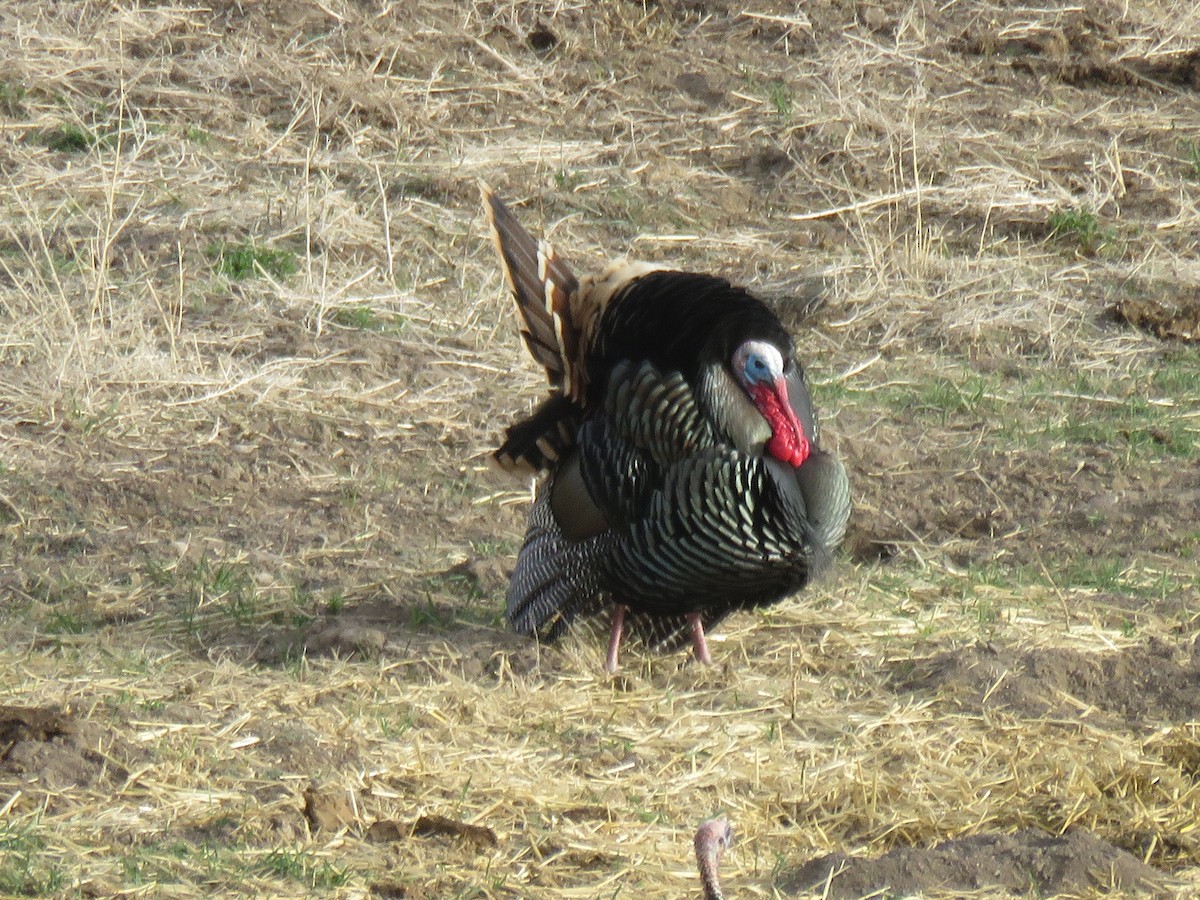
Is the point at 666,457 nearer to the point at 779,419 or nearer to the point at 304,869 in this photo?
the point at 779,419

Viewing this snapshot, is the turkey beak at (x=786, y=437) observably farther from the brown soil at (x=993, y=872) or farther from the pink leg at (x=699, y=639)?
the brown soil at (x=993, y=872)

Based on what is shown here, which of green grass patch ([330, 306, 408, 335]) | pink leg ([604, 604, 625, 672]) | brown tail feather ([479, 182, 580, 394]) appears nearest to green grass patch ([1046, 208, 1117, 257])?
green grass patch ([330, 306, 408, 335])

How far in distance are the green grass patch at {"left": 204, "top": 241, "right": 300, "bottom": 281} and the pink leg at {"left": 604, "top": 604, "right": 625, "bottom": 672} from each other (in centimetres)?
299

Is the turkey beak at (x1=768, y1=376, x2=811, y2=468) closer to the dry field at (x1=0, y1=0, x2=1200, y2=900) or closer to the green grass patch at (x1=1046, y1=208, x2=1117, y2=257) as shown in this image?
the dry field at (x1=0, y1=0, x2=1200, y2=900)

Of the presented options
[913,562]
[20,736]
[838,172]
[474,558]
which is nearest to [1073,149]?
[838,172]

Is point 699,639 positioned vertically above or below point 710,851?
below

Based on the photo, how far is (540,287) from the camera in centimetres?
451

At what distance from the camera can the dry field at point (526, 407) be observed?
11.8 ft

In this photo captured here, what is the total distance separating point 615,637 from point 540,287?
0.92m

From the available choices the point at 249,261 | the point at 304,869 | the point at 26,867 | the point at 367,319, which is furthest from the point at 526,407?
the point at 26,867

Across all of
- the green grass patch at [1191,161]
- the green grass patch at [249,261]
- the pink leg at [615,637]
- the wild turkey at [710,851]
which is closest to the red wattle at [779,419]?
the pink leg at [615,637]

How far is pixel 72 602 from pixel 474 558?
110 centimetres

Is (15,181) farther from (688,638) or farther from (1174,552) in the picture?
(1174,552)

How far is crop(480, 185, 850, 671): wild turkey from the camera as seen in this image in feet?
13.6
